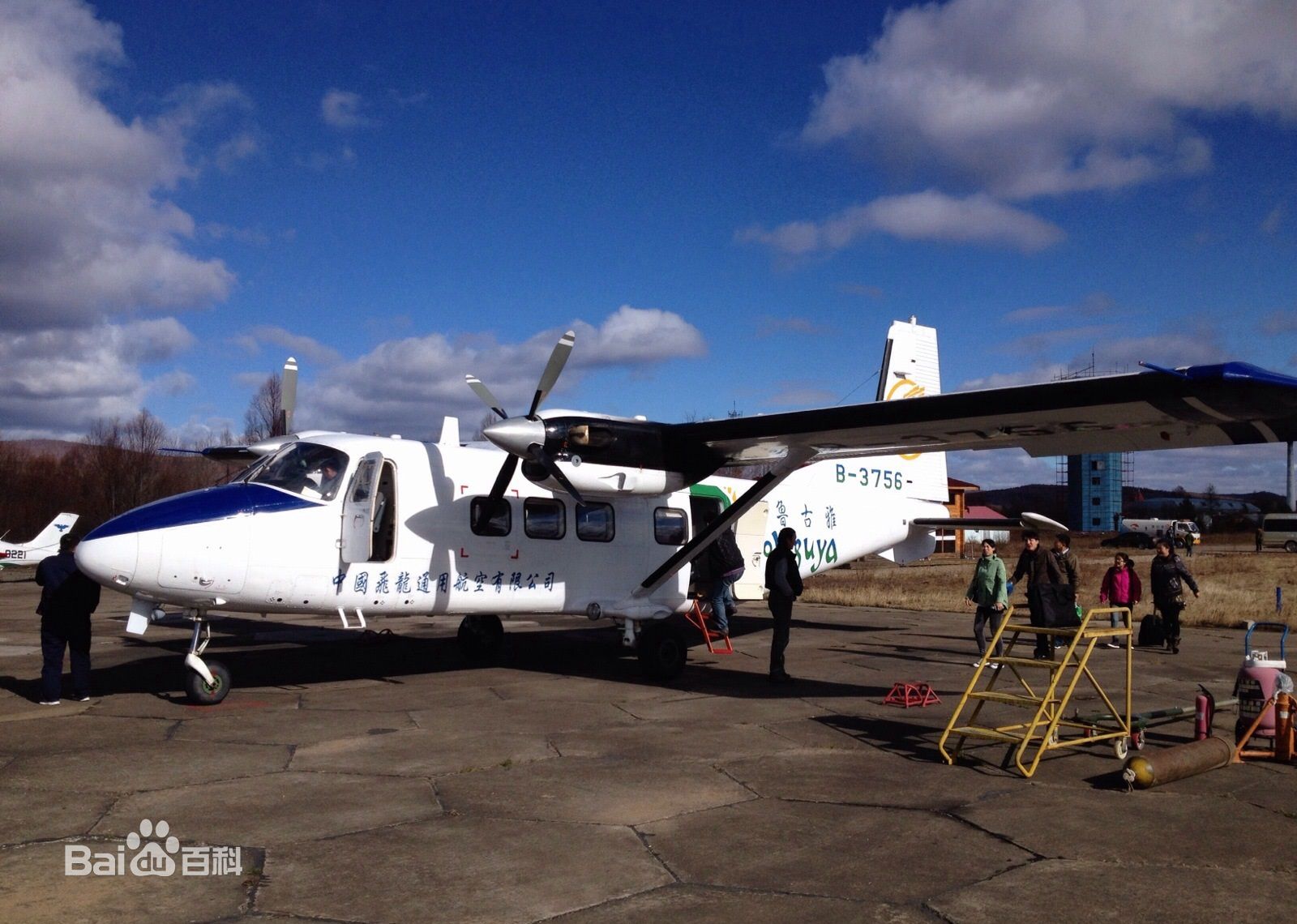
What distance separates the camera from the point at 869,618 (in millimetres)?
20562

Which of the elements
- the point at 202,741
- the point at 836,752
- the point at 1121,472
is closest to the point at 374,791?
the point at 202,741

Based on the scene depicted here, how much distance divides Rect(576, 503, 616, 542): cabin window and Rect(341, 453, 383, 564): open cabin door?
9.12ft

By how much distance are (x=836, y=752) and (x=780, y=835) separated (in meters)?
2.32

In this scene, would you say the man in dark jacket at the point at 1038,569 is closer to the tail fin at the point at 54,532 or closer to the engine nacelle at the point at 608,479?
the engine nacelle at the point at 608,479

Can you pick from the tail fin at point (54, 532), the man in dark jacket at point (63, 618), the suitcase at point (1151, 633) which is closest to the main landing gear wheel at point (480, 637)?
the man in dark jacket at point (63, 618)

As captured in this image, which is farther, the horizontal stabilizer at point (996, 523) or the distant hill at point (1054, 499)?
the distant hill at point (1054, 499)

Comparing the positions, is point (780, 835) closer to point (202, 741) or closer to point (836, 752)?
point (836, 752)

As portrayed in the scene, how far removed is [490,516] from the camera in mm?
11758

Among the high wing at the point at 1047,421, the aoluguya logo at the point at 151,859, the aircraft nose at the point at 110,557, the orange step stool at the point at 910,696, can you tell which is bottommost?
the aoluguya logo at the point at 151,859

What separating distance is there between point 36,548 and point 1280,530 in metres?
70.3

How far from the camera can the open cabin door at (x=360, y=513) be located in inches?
418

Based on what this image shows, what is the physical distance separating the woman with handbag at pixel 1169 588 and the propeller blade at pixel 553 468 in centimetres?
930

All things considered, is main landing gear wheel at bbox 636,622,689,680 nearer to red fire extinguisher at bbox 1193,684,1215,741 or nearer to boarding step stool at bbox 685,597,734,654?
boarding step stool at bbox 685,597,734,654

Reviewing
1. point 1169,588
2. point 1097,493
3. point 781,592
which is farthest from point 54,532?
point 1097,493
